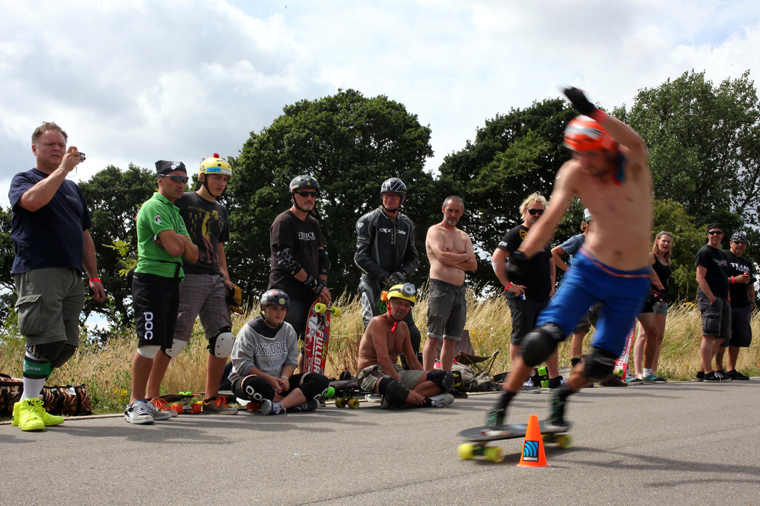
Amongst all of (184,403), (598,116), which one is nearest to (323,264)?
(184,403)

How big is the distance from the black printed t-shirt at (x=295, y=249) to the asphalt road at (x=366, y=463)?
1.58 metres

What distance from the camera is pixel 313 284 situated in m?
6.55

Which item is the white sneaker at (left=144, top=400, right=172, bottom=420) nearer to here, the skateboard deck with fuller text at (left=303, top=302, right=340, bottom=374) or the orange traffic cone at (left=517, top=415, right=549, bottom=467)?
the skateboard deck with fuller text at (left=303, top=302, right=340, bottom=374)

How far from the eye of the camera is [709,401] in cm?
639

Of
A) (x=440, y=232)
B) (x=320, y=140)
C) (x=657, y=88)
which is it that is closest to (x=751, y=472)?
(x=440, y=232)

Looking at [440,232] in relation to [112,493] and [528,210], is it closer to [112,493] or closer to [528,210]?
[528,210]

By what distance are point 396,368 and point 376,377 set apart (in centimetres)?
64

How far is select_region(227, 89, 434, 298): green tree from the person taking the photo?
32.5 m

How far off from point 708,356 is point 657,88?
3674cm

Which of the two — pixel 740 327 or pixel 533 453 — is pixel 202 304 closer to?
pixel 533 453

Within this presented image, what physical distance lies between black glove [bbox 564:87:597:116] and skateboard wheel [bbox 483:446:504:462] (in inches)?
72.9

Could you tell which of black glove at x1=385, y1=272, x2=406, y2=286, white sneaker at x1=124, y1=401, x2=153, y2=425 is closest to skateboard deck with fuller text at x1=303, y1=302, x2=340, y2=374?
black glove at x1=385, y1=272, x2=406, y2=286

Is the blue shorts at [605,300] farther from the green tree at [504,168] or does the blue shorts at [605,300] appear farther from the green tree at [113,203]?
the green tree at [113,203]

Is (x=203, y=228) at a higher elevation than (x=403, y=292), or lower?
higher
